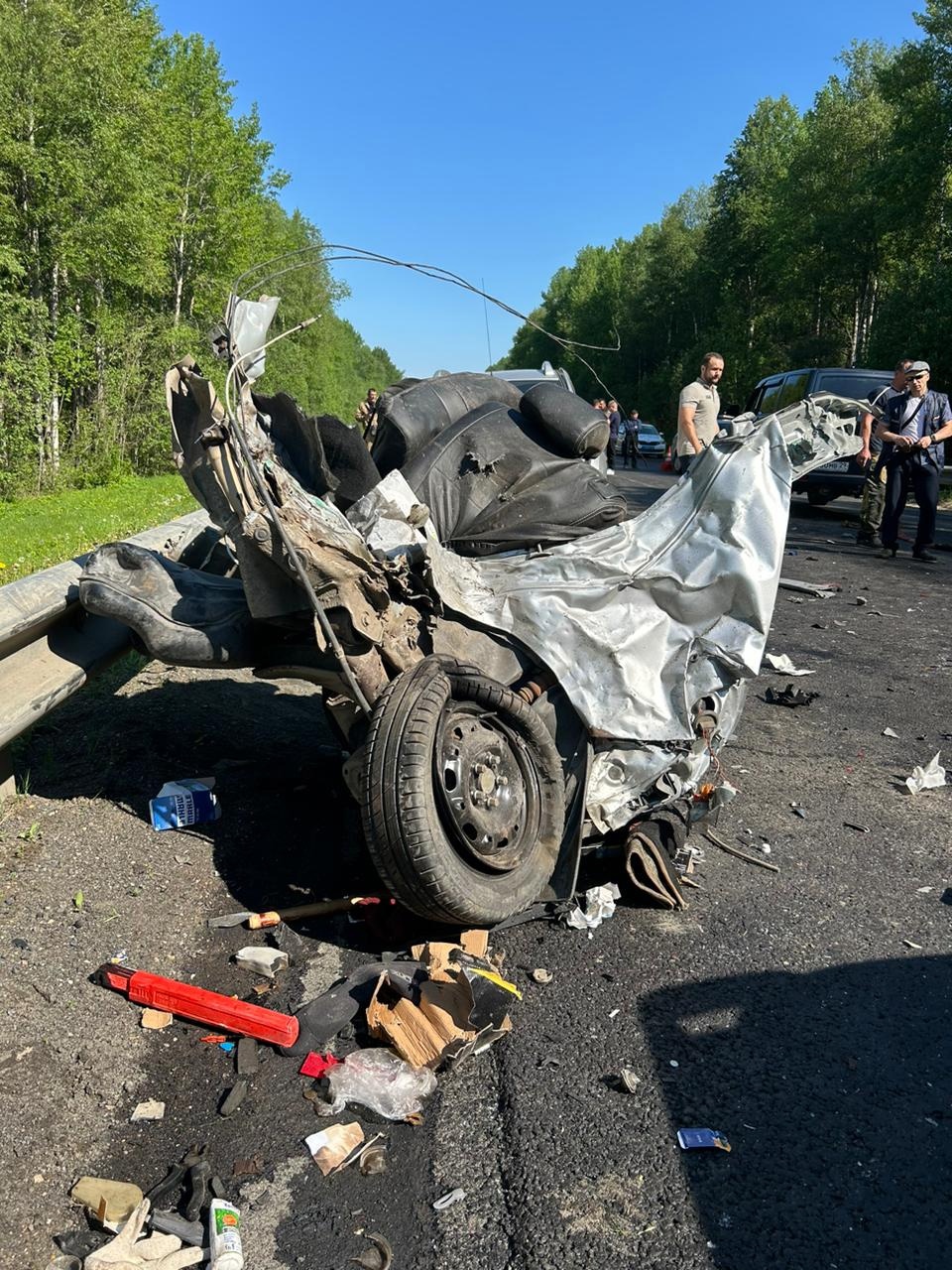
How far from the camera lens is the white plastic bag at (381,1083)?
2.52 m

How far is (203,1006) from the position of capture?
112 inches

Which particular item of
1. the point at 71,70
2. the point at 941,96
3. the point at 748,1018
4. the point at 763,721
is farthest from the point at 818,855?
the point at 941,96

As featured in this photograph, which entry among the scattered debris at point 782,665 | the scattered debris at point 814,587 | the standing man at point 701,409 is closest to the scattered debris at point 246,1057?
the scattered debris at point 782,665

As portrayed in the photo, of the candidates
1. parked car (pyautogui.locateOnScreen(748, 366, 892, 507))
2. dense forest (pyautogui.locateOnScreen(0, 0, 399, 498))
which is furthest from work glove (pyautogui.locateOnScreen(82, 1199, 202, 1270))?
dense forest (pyautogui.locateOnScreen(0, 0, 399, 498))

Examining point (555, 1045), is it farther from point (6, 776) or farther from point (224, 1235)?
point (6, 776)

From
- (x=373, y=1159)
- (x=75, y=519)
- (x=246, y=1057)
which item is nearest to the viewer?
(x=373, y=1159)

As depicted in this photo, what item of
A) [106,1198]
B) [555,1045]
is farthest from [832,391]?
[106,1198]

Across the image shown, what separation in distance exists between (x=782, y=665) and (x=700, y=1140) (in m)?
4.93

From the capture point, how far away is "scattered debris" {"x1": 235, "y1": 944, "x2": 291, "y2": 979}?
3146 mm

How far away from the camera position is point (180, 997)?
9.43 feet

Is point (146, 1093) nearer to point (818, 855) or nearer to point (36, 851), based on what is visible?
point (36, 851)

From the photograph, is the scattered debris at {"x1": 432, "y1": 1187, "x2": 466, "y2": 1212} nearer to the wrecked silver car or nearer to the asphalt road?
the asphalt road

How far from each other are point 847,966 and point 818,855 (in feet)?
2.93

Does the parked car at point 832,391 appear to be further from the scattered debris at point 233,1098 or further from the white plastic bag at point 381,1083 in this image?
the scattered debris at point 233,1098
